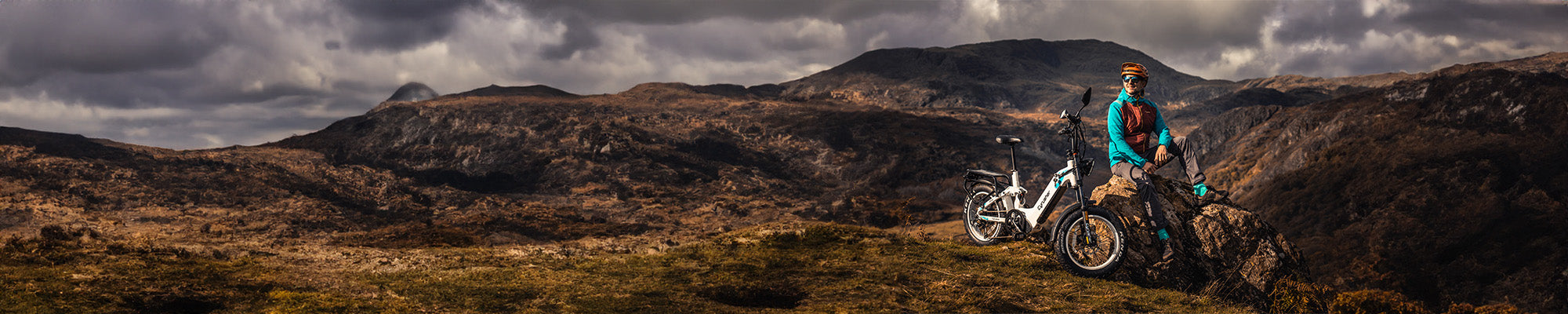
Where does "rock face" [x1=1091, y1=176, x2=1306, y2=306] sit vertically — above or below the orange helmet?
below

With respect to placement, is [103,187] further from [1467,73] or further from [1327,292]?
[1467,73]

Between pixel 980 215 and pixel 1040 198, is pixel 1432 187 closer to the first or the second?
pixel 980 215

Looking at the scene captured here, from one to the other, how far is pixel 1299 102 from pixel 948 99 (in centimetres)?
7504

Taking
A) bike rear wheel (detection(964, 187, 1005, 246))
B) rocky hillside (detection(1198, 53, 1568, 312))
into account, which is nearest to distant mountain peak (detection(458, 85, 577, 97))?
rocky hillside (detection(1198, 53, 1568, 312))

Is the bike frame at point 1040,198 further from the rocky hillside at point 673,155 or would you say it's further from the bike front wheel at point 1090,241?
the rocky hillside at point 673,155

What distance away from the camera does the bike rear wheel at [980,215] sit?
35.3 ft

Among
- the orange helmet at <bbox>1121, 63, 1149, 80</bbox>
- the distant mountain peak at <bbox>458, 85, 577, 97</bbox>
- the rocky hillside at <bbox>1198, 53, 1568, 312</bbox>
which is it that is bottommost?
the rocky hillside at <bbox>1198, 53, 1568, 312</bbox>

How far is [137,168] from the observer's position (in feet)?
211

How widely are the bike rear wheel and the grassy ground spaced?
61 cm

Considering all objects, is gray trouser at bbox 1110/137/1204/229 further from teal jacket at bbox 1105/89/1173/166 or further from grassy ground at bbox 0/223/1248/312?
grassy ground at bbox 0/223/1248/312

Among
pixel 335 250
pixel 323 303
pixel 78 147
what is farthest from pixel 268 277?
pixel 78 147

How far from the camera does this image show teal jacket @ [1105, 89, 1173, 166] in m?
9.48

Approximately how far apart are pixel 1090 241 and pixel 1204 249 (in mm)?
2166

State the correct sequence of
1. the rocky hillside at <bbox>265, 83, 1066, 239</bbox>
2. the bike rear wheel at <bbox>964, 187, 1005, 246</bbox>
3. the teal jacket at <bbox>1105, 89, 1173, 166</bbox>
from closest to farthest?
the teal jacket at <bbox>1105, 89, 1173, 166</bbox>
the bike rear wheel at <bbox>964, 187, 1005, 246</bbox>
the rocky hillside at <bbox>265, 83, 1066, 239</bbox>
